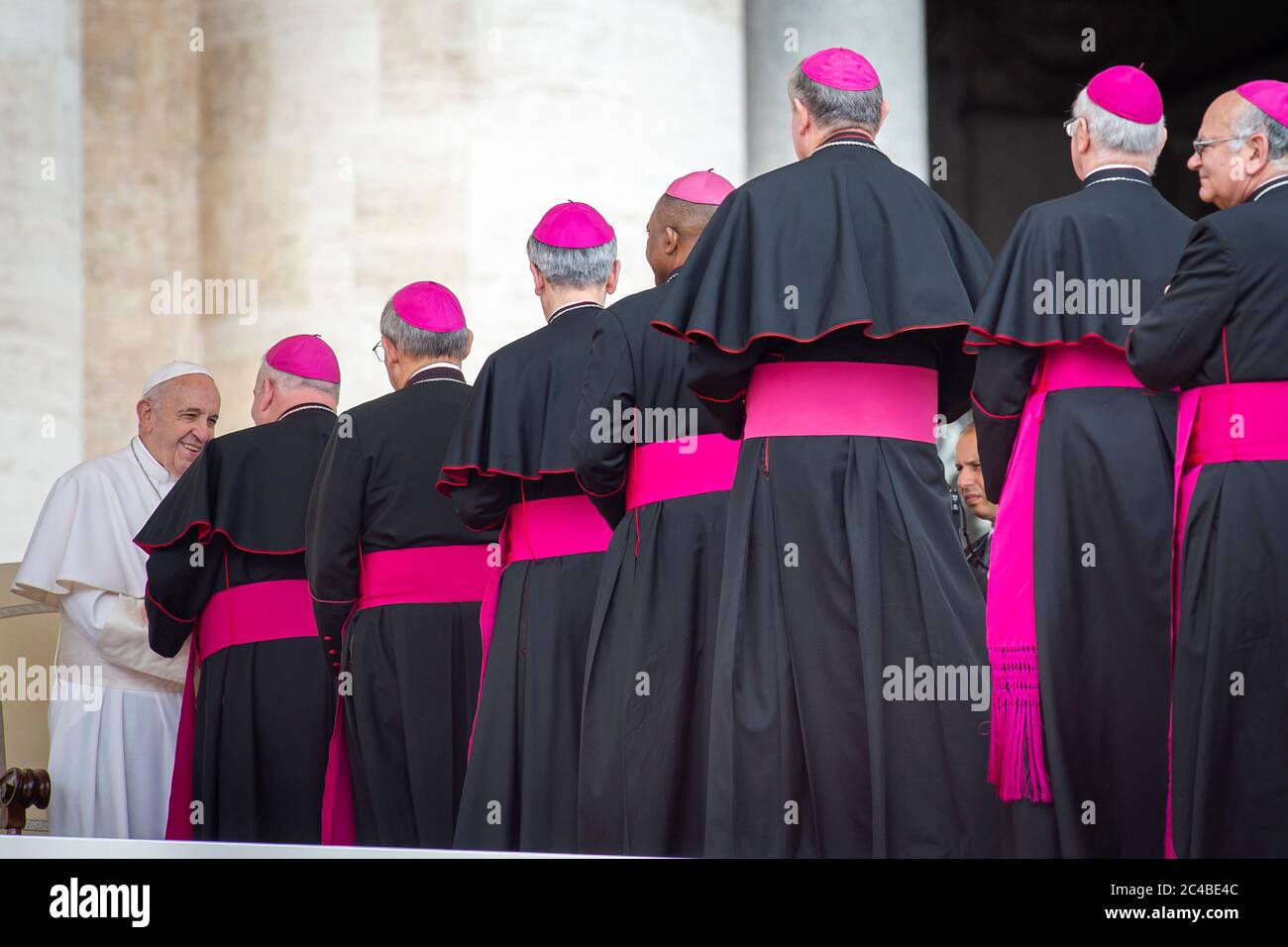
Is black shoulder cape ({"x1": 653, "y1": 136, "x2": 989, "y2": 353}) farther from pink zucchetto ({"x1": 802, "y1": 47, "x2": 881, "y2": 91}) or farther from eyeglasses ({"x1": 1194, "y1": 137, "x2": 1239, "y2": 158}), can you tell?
eyeglasses ({"x1": 1194, "y1": 137, "x2": 1239, "y2": 158})

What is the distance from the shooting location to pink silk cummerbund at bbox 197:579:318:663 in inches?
269

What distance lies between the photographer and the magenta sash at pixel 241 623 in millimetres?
6824

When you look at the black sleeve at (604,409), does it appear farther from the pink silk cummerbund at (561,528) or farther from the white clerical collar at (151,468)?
the white clerical collar at (151,468)

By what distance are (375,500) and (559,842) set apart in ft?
4.30

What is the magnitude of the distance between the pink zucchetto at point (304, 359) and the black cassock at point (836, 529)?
8.04 ft

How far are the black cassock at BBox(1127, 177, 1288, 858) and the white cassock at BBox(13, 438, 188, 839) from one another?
12.7ft

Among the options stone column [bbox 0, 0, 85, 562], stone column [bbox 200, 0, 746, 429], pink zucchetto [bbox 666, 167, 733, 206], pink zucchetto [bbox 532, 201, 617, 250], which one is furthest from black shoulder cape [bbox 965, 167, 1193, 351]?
stone column [bbox 0, 0, 85, 562]

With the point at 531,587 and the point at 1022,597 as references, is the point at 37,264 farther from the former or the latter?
the point at 1022,597

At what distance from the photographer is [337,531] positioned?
20.9 feet

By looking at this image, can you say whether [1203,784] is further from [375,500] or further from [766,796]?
[375,500]

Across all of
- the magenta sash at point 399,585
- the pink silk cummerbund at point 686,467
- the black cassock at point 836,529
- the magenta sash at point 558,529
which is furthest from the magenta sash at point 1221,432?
the magenta sash at point 399,585

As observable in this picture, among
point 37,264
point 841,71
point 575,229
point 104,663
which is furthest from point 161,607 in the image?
point 37,264
